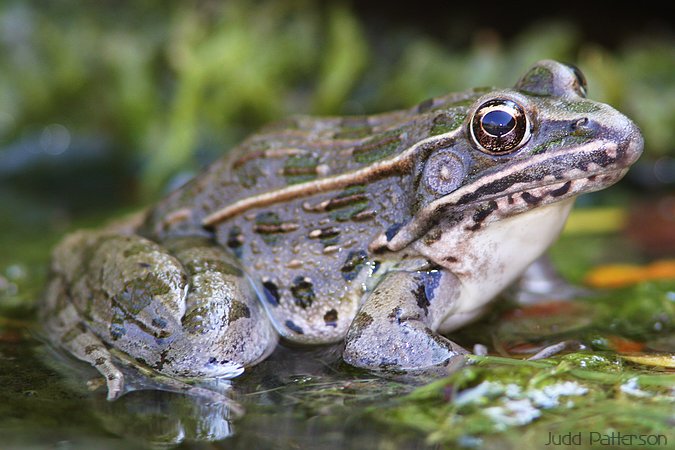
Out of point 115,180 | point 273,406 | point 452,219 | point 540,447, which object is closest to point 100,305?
point 273,406

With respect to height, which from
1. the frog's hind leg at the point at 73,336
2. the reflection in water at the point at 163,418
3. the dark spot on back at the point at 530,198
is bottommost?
the reflection in water at the point at 163,418

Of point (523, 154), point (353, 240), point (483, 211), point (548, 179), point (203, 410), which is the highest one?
point (523, 154)

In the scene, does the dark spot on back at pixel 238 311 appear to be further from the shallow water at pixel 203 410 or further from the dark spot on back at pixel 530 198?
the dark spot on back at pixel 530 198

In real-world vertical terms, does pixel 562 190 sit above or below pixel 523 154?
below

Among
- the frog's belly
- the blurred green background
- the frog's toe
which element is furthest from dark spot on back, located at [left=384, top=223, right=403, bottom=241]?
the blurred green background

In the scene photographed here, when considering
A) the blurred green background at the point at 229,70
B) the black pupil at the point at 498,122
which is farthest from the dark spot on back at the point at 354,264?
the blurred green background at the point at 229,70

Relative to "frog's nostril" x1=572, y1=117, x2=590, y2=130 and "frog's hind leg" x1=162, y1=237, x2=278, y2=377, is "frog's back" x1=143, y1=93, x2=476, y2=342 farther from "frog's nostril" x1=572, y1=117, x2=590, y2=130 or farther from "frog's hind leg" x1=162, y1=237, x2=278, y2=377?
"frog's nostril" x1=572, y1=117, x2=590, y2=130

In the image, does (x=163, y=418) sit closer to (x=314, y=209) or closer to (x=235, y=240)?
(x=235, y=240)

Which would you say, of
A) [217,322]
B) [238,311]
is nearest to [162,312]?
[217,322]
